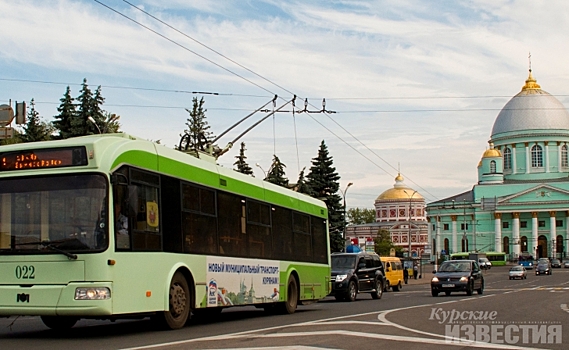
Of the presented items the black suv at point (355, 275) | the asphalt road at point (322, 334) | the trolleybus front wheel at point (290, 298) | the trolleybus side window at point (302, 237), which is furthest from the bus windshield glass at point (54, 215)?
the black suv at point (355, 275)

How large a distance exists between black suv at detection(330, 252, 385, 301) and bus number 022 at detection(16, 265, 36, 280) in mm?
18439

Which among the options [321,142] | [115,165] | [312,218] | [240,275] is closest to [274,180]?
[321,142]

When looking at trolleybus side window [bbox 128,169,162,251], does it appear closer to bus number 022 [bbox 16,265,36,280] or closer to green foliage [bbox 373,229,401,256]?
bus number 022 [bbox 16,265,36,280]

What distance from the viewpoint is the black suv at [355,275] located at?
2942 centimetres

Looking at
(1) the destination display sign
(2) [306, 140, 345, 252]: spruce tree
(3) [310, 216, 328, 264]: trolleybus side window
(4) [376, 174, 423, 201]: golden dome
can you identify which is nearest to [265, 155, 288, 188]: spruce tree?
(2) [306, 140, 345, 252]: spruce tree

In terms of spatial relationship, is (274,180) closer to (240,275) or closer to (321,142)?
(321,142)

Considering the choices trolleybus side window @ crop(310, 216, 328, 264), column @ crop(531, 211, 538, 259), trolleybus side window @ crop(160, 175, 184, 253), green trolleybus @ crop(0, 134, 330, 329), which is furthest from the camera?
column @ crop(531, 211, 538, 259)

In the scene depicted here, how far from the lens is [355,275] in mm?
30094

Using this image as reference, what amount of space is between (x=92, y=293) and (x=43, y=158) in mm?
2179

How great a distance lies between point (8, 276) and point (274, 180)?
5057 centimetres

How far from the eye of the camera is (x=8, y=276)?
39.3 ft

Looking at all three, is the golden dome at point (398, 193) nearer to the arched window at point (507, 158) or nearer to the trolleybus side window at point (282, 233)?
the arched window at point (507, 158)

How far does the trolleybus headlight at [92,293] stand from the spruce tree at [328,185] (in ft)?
177

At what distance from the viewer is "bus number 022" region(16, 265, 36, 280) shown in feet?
38.9
